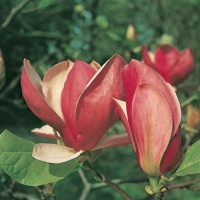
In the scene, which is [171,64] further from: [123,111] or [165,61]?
[123,111]

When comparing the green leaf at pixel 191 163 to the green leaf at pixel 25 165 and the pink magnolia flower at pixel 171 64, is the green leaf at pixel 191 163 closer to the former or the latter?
the green leaf at pixel 25 165

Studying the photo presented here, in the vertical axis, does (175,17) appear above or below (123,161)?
above

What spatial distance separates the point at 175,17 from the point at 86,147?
3620mm

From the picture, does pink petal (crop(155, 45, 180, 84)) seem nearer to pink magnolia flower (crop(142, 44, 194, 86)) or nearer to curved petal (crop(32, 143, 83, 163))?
pink magnolia flower (crop(142, 44, 194, 86))

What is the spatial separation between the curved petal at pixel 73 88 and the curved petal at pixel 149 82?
0.05 meters

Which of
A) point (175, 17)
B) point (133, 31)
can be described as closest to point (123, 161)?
point (175, 17)

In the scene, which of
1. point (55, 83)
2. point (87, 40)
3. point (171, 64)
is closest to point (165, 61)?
point (171, 64)

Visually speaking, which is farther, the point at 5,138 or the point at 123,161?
the point at 123,161

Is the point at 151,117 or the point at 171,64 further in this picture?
the point at 171,64

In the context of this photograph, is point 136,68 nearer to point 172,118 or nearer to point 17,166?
point 172,118

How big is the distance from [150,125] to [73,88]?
96mm

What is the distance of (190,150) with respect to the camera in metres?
0.47

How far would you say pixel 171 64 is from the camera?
1.03 m

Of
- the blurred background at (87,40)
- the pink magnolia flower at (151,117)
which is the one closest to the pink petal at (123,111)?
the pink magnolia flower at (151,117)
